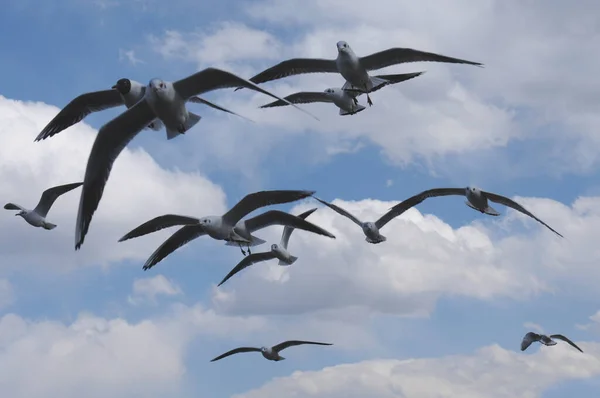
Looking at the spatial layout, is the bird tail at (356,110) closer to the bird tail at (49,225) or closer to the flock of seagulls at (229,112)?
the flock of seagulls at (229,112)

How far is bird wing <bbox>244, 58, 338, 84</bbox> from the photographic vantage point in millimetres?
33281

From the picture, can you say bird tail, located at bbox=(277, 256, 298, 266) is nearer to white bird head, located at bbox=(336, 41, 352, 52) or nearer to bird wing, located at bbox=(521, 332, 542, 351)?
white bird head, located at bbox=(336, 41, 352, 52)

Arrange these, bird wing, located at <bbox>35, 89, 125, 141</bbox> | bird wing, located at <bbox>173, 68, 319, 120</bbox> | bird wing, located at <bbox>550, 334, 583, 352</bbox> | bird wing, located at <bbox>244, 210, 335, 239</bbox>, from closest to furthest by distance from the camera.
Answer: bird wing, located at <bbox>173, 68, 319, 120</bbox> → bird wing, located at <bbox>35, 89, 125, 141</bbox> → bird wing, located at <bbox>244, 210, 335, 239</bbox> → bird wing, located at <bbox>550, 334, 583, 352</bbox>

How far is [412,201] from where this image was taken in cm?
4044

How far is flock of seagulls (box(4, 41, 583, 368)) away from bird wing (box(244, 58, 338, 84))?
0.04 metres

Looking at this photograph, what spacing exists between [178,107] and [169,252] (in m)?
15.1

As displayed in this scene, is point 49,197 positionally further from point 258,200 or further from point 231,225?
point 258,200

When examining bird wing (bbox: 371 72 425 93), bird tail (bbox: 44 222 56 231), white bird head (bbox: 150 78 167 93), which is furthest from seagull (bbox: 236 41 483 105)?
bird tail (bbox: 44 222 56 231)

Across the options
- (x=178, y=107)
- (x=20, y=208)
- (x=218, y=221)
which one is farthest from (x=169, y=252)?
(x=178, y=107)

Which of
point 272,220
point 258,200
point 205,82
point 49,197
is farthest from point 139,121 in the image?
point 49,197

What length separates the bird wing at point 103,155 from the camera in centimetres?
2133

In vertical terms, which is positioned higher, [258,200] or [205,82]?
[258,200]

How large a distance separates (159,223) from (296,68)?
331 inches

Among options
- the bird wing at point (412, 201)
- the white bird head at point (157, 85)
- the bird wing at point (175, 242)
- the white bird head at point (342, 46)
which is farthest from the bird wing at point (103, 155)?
the bird wing at point (412, 201)
